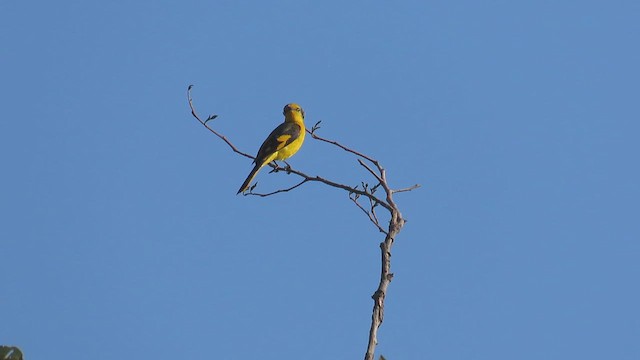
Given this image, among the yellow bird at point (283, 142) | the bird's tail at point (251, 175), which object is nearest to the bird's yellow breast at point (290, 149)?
the yellow bird at point (283, 142)

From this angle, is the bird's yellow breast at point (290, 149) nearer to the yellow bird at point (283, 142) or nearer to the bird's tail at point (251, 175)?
the yellow bird at point (283, 142)

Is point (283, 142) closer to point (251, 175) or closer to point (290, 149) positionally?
point (290, 149)

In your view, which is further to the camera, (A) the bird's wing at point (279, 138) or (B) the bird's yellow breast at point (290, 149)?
(B) the bird's yellow breast at point (290, 149)

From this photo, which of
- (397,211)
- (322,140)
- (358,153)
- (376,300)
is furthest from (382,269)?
(322,140)

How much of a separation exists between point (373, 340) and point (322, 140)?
9.17ft

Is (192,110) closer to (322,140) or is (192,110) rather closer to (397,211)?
(322,140)

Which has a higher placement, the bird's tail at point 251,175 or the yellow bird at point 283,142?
the yellow bird at point 283,142

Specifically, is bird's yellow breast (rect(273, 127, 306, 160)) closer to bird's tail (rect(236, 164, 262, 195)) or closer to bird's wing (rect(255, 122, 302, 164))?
bird's wing (rect(255, 122, 302, 164))

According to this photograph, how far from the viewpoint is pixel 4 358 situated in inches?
120

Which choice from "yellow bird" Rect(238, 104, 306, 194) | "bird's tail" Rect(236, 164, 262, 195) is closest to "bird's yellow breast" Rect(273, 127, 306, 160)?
"yellow bird" Rect(238, 104, 306, 194)

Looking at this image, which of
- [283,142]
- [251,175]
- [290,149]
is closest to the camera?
[251,175]

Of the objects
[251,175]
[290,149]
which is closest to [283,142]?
[290,149]

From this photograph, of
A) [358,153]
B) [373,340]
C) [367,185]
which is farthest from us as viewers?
[367,185]

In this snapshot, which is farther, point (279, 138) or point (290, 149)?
point (290, 149)
